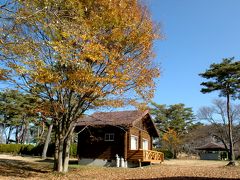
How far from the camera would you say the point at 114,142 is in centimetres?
2656

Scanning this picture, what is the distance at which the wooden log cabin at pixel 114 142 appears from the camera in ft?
83.6

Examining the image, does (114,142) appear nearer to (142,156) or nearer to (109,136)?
(109,136)

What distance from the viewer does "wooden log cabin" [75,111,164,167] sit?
1003 inches

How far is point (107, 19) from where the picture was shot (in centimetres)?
1444

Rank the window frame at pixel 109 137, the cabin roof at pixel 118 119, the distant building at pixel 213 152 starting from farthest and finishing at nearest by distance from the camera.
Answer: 1. the distant building at pixel 213 152
2. the window frame at pixel 109 137
3. the cabin roof at pixel 118 119

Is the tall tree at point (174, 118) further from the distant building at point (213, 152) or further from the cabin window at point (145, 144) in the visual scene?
the cabin window at point (145, 144)

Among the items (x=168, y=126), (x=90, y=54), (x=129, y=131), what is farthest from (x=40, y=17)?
(x=168, y=126)

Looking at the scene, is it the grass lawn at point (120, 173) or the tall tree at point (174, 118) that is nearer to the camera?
the grass lawn at point (120, 173)

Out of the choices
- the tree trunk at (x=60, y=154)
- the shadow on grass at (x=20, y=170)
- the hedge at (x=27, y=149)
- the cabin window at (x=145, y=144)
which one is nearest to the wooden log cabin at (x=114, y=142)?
the cabin window at (x=145, y=144)

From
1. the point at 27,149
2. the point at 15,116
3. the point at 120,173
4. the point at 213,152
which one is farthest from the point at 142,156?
the point at 15,116

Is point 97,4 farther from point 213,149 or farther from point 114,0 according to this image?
point 213,149

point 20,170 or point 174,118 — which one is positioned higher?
point 174,118

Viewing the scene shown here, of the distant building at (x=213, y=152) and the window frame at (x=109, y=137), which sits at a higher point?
the window frame at (x=109, y=137)

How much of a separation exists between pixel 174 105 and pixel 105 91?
4220 centimetres
